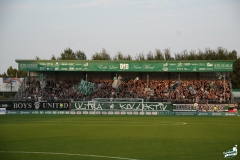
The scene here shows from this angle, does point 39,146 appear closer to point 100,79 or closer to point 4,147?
point 4,147

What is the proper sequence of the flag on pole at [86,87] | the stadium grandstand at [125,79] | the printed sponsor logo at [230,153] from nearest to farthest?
the printed sponsor logo at [230,153] → the stadium grandstand at [125,79] → the flag on pole at [86,87]

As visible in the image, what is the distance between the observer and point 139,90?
6519 cm

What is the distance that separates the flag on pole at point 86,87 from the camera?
2591 inches

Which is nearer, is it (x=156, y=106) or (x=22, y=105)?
(x=156, y=106)

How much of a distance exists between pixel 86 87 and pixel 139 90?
873 centimetres

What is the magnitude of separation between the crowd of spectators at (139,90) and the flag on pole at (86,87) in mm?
553

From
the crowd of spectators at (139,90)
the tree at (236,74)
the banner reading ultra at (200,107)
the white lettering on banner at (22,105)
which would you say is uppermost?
the tree at (236,74)

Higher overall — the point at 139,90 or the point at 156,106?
the point at 139,90

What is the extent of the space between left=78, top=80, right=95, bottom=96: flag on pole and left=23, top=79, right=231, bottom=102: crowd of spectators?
553mm

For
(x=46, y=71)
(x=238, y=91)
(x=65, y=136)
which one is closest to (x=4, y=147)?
(x=65, y=136)

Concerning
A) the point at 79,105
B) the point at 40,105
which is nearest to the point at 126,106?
the point at 79,105

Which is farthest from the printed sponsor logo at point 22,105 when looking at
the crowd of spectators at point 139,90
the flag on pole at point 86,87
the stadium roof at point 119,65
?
the stadium roof at point 119,65

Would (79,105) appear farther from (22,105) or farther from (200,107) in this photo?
(200,107)

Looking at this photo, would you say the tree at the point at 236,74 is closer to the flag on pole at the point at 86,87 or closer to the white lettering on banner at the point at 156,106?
the flag on pole at the point at 86,87
